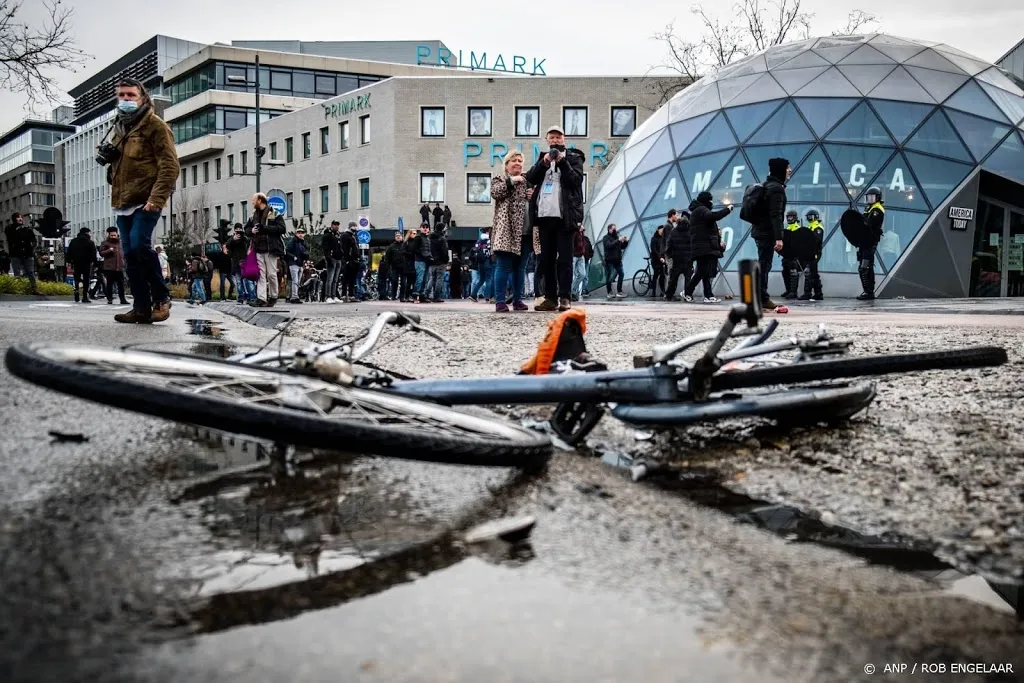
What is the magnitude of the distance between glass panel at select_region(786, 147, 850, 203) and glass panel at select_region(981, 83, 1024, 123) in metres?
4.81

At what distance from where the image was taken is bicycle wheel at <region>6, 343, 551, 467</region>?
196 centimetres

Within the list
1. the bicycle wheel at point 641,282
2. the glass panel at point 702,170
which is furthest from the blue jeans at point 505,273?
the bicycle wheel at point 641,282

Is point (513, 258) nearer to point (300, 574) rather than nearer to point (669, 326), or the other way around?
point (669, 326)

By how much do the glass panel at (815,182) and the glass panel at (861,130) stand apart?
2.09 feet

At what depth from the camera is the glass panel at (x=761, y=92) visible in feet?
71.5

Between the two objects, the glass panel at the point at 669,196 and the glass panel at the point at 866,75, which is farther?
the glass panel at the point at 669,196

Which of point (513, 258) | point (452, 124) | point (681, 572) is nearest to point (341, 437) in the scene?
point (681, 572)

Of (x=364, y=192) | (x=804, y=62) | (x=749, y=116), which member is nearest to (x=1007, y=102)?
(x=804, y=62)

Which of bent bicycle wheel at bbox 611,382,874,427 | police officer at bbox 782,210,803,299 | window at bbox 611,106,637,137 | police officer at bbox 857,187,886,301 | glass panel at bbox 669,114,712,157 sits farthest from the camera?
window at bbox 611,106,637,137

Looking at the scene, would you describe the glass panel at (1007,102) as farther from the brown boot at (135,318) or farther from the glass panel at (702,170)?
the brown boot at (135,318)

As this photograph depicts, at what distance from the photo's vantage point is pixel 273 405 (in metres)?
2.25

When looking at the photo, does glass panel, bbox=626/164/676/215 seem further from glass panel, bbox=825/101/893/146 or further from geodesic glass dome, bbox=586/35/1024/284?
glass panel, bbox=825/101/893/146

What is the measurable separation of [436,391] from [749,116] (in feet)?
67.5

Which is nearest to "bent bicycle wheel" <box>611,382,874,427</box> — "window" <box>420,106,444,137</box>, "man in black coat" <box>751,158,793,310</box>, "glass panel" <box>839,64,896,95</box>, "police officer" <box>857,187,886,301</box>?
"man in black coat" <box>751,158,793,310</box>
